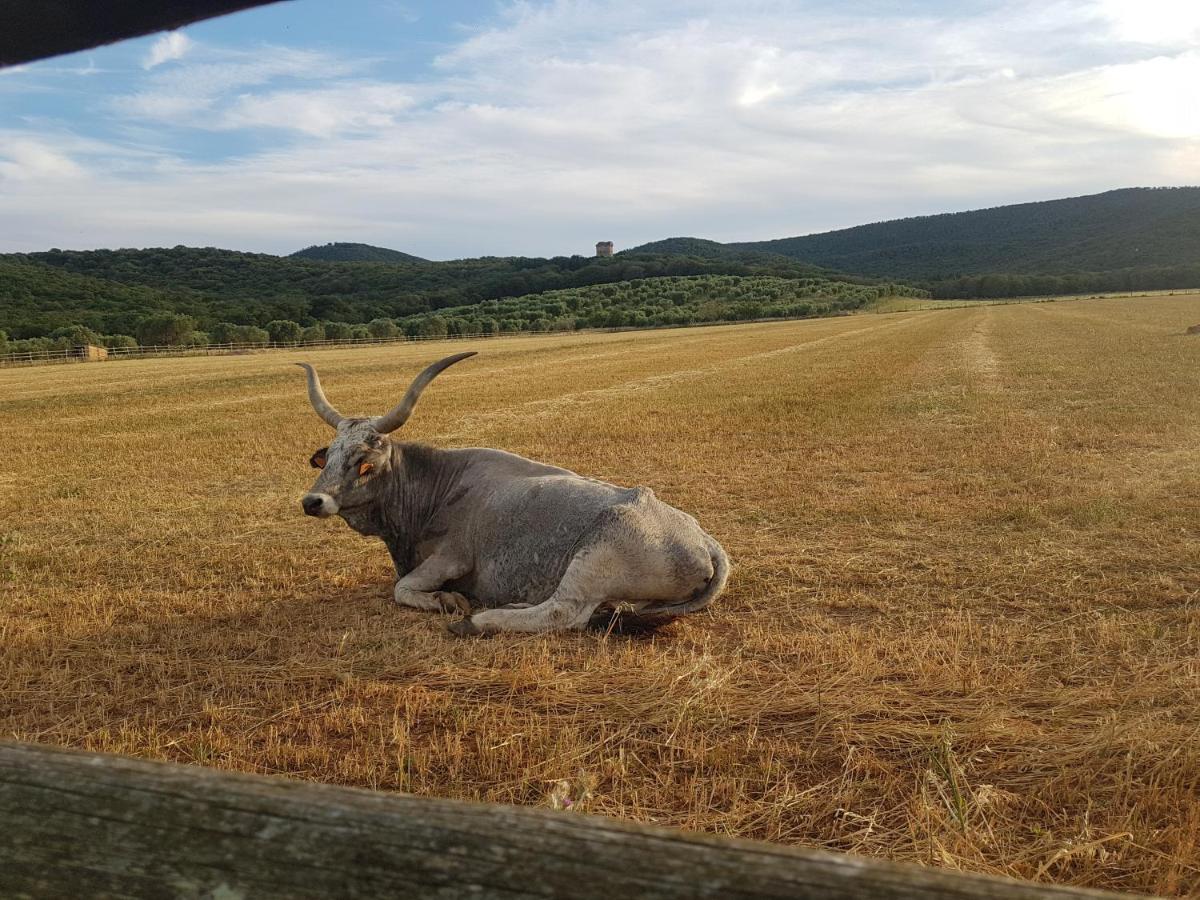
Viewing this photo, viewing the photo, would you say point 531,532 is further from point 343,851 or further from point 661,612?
point 343,851

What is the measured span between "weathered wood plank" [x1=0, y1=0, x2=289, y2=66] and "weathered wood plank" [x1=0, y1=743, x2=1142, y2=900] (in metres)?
1.37

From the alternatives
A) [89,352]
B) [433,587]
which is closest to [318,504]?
[433,587]

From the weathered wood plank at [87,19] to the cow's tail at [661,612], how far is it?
16.8ft

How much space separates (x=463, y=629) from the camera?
6379mm

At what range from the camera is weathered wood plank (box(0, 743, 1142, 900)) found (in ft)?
3.26

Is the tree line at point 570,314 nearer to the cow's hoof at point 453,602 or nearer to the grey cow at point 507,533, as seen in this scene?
the grey cow at point 507,533

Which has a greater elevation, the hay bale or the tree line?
the tree line

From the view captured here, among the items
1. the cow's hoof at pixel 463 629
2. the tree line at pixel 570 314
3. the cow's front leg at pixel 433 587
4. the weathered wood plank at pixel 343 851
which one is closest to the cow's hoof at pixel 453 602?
the cow's front leg at pixel 433 587

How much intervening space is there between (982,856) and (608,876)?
295 centimetres

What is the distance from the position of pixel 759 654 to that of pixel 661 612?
103cm

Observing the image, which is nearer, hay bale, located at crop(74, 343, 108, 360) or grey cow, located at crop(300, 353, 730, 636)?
grey cow, located at crop(300, 353, 730, 636)

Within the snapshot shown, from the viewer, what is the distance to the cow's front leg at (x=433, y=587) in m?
7.04

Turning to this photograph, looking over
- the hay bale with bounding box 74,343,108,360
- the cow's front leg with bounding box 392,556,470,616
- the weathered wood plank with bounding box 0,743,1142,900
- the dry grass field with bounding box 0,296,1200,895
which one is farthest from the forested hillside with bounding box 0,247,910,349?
the weathered wood plank with bounding box 0,743,1142,900

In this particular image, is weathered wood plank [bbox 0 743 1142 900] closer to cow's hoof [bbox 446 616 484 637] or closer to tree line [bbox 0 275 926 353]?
cow's hoof [bbox 446 616 484 637]
